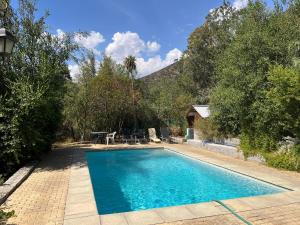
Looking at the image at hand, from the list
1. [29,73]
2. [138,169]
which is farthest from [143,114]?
[29,73]

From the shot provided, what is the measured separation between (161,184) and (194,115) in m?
12.6

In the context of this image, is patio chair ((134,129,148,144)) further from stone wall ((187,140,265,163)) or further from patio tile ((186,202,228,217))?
patio tile ((186,202,228,217))

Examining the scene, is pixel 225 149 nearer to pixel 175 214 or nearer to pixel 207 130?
pixel 207 130

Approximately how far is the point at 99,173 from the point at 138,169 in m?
1.70

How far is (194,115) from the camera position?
70.8ft

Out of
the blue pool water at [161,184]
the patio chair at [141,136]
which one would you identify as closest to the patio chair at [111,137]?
the patio chair at [141,136]

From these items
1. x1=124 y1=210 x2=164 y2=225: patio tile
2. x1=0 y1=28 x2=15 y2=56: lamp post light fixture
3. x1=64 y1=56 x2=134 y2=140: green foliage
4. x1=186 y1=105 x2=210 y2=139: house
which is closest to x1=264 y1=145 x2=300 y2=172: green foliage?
x1=124 y1=210 x2=164 y2=225: patio tile

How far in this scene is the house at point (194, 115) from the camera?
63.5ft

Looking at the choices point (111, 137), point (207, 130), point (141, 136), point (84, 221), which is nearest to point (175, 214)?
point (84, 221)

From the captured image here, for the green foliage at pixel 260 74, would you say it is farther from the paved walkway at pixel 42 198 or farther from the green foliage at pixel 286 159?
the paved walkway at pixel 42 198

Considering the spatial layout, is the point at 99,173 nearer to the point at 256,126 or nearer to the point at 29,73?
the point at 29,73

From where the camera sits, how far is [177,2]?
1867 cm

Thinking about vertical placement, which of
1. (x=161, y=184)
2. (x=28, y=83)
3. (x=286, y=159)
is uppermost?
(x=28, y=83)

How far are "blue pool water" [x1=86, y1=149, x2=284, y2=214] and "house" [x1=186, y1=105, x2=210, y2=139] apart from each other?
237 inches
